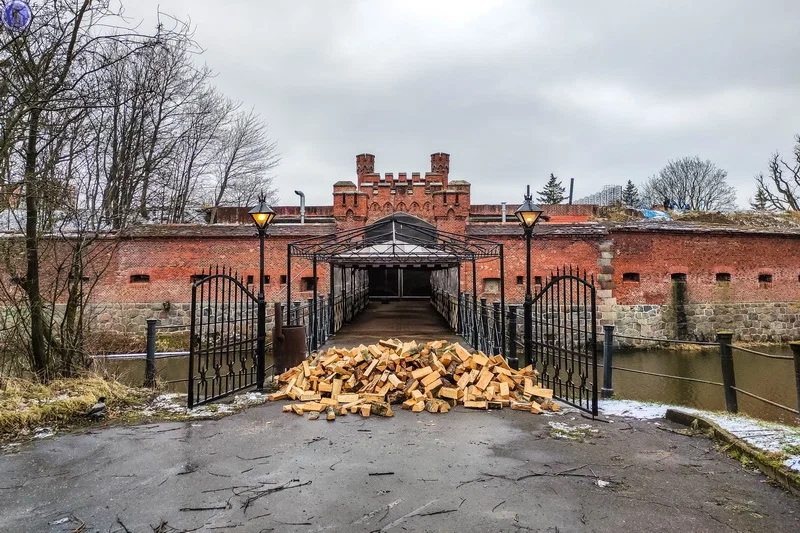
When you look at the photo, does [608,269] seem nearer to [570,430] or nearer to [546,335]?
[546,335]

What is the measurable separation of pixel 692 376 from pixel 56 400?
13399 millimetres

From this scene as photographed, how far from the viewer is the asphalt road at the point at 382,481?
3.02 meters

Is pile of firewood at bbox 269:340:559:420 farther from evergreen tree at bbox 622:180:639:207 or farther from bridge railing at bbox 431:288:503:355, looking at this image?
evergreen tree at bbox 622:180:639:207

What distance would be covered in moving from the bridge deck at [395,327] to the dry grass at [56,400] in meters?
3.67

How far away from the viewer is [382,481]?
3623 millimetres

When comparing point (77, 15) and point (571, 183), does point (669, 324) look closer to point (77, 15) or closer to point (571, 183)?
point (571, 183)

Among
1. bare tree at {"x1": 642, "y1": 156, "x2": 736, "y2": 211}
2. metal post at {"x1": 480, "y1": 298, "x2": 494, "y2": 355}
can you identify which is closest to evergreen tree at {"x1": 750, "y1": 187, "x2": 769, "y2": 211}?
bare tree at {"x1": 642, "y1": 156, "x2": 736, "y2": 211}

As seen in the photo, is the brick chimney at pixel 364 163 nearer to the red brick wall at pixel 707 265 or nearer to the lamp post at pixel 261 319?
the red brick wall at pixel 707 265

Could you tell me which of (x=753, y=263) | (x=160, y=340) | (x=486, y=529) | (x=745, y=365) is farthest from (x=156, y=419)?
(x=753, y=263)

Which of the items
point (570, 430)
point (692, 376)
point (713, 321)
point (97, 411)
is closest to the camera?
point (570, 430)

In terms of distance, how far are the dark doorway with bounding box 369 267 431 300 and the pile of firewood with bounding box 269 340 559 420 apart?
520 inches

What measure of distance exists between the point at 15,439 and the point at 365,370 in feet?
11.9

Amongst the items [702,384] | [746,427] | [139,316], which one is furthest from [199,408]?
[139,316]

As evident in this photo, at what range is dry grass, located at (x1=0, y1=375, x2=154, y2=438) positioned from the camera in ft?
16.1
